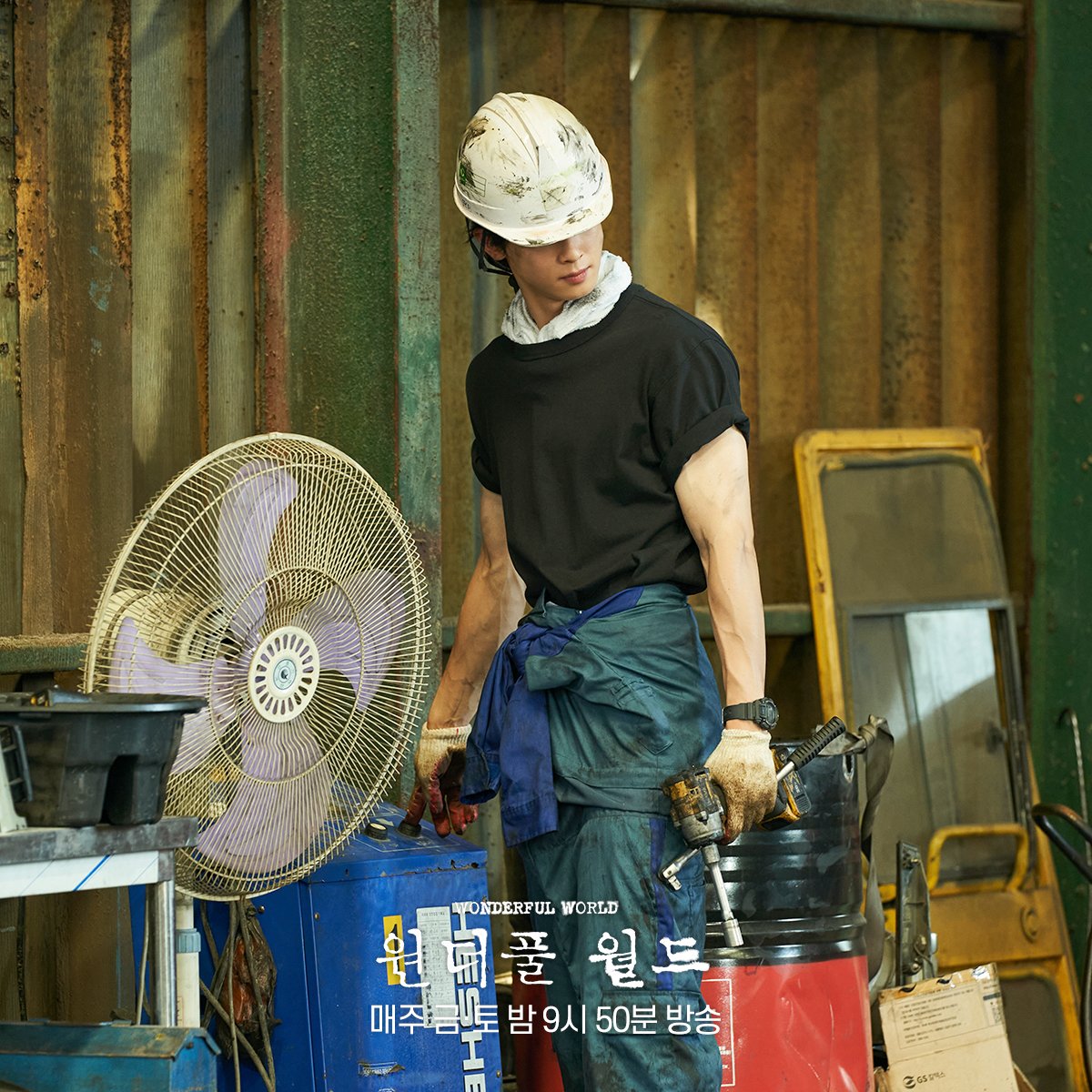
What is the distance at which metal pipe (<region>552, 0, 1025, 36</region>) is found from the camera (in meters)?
4.34

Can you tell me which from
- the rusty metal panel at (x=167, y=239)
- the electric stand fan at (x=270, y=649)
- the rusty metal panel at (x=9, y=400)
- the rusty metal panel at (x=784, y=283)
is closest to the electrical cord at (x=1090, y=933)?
the rusty metal panel at (x=784, y=283)

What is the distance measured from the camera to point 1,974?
3555mm

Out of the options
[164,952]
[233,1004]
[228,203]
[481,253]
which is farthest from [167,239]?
[164,952]

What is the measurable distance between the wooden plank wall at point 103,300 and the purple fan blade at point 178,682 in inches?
47.9

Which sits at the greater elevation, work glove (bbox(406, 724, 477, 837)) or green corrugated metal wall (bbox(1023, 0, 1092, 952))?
green corrugated metal wall (bbox(1023, 0, 1092, 952))

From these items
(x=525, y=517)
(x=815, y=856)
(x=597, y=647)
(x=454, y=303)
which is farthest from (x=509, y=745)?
(x=454, y=303)

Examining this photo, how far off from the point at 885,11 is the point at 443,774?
2.65 metres

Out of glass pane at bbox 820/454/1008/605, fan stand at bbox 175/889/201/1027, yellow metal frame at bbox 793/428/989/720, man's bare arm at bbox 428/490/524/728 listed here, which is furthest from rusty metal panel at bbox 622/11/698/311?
fan stand at bbox 175/889/201/1027

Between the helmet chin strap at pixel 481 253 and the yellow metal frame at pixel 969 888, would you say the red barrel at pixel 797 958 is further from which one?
the helmet chin strap at pixel 481 253

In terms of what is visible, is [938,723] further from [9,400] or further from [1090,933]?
[9,400]

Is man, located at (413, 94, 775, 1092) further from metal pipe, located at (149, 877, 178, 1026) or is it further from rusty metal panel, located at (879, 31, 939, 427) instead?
rusty metal panel, located at (879, 31, 939, 427)

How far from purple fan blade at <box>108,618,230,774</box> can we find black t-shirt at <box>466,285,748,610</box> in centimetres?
59

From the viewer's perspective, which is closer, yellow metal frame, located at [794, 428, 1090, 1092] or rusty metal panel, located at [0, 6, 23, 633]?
rusty metal panel, located at [0, 6, 23, 633]

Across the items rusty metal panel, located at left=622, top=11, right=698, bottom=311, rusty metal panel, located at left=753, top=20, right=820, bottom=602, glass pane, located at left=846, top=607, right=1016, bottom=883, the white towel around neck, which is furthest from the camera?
rusty metal panel, located at left=753, top=20, right=820, bottom=602
